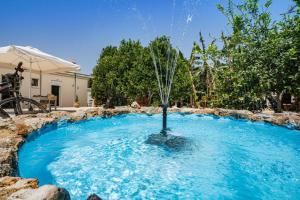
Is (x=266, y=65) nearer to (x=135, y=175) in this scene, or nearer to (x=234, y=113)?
(x=234, y=113)

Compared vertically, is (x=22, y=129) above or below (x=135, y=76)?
below

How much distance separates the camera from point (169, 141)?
662 cm

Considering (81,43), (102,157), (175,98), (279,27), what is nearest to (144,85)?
(175,98)

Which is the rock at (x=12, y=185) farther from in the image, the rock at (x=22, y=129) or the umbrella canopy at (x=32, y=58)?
the umbrella canopy at (x=32, y=58)

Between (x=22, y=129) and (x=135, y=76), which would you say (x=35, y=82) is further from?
(x=22, y=129)

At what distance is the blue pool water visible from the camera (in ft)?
12.0

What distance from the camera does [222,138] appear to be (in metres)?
7.66

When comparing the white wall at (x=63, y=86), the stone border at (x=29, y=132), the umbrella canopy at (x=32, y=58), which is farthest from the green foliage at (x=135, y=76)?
the umbrella canopy at (x=32, y=58)

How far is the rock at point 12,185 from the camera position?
2.25 meters

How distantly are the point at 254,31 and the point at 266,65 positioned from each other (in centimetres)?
203

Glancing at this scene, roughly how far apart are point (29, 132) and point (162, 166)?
3.57 metres

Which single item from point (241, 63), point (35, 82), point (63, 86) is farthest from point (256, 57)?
point (63, 86)

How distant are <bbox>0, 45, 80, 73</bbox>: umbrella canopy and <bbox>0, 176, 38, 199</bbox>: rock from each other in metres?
8.17

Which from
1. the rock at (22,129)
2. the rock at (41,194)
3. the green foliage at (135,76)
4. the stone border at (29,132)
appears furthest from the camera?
the green foliage at (135,76)
